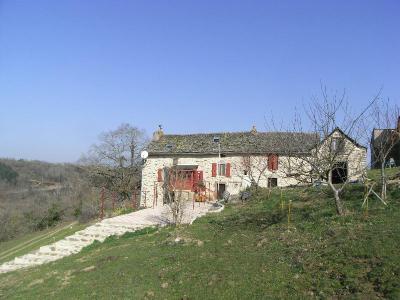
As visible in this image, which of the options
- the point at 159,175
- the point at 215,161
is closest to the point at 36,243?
the point at 159,175

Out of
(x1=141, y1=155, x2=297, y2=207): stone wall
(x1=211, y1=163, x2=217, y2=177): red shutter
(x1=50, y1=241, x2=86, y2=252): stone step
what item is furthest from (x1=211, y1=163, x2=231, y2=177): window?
(x1=50, y1=241, x2=86, y2=252): stone step

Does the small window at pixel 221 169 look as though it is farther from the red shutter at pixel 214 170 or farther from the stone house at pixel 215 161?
the red shutter at pixel 214 170

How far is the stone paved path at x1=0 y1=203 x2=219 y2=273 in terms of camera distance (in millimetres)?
18672

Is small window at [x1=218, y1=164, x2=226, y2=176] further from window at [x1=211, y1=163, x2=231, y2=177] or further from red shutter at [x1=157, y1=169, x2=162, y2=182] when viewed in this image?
red shutter at [x1=157, y1=169, x2=162, y2=182]

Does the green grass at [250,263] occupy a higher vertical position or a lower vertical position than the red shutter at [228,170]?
lower

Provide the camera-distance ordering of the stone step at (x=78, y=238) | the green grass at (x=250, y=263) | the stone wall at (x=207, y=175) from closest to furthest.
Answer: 1. the green grass at (x=250, y=263)
2. the stone step at (x=78, y=238)
3. the stone wall at (x=207, y=175)

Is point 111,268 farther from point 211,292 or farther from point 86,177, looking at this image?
point 86,177

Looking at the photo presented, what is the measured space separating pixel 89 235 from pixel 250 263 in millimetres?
12196

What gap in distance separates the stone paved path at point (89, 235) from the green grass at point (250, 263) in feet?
6.26

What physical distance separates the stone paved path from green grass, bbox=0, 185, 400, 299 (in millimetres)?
1907

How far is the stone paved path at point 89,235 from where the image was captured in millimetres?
18672

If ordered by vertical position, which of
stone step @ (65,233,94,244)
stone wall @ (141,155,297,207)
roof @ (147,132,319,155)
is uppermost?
roof @ (147,132,319,155)

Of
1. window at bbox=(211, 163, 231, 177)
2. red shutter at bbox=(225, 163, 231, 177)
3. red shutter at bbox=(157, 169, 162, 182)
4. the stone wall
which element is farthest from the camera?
red shutter at bbox=(157, 169, 162, 182)

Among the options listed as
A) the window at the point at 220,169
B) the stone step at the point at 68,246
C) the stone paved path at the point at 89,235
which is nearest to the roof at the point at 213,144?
the window at the point at 220,169
